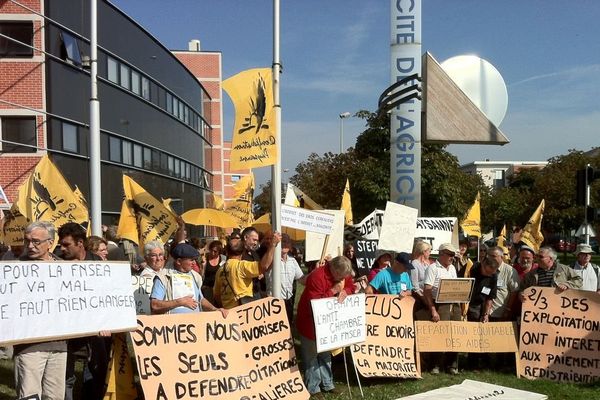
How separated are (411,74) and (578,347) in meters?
5.23

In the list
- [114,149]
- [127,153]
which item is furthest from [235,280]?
[127,153]

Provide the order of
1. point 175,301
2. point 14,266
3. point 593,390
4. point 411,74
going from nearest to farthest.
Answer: point 14,266
point 175,301
point 593,390
point 411,74

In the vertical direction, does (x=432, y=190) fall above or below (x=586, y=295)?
above

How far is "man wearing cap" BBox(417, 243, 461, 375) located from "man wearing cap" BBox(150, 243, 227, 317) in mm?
3186

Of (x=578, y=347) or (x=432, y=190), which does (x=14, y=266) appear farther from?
(x=432, y=190)

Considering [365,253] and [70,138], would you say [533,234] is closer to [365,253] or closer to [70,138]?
[365,253]

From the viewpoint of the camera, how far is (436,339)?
7953mm

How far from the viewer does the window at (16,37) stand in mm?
19938

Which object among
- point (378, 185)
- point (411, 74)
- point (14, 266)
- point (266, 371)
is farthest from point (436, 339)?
point (378, 185)

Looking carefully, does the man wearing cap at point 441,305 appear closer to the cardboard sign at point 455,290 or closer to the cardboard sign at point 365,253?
the cardboard sign at point 455,290

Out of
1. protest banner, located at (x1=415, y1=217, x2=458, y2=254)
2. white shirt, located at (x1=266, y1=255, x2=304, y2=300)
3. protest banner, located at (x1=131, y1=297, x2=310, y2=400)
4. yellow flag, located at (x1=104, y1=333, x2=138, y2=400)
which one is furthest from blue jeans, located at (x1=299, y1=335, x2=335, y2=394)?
protest banner, located at (x1=415, y1=217, x2=458, y2=254)

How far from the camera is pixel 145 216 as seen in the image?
9922 mm

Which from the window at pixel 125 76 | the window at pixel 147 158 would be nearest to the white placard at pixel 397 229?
the window at pixel 125 76

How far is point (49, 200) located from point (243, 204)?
5.77 m
